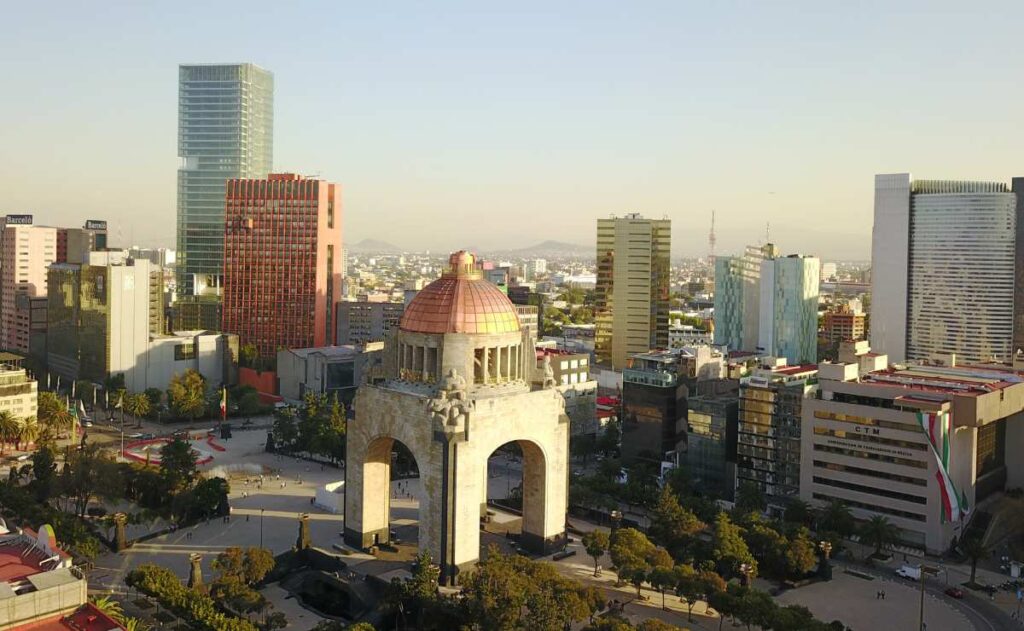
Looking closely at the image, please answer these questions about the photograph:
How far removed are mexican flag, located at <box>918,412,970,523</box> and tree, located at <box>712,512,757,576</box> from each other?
2037 cm

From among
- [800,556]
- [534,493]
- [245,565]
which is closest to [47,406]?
[245,565]

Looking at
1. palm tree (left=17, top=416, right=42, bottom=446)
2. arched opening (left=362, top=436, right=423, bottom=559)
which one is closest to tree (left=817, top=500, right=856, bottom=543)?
arched opening (left=362, top=436, right=423, bottom=559)

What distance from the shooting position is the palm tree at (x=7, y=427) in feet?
325

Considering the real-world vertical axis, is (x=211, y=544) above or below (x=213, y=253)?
below

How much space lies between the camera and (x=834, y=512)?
7131 centimetres

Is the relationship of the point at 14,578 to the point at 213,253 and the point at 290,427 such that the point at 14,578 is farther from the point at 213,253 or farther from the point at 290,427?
the point at 213,253

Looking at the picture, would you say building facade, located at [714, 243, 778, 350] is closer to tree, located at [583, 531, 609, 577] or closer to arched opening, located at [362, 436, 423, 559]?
tree, located at [583, 531, 609, 577]

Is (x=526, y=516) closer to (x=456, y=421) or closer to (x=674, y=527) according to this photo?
(x=456, y=421)

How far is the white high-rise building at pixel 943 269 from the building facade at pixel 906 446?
271 ft

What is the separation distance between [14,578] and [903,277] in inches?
6146

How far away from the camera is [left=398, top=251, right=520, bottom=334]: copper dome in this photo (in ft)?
183

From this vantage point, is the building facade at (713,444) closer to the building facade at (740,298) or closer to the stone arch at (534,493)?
the stone arch at (534,493)

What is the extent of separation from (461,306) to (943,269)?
131134 mm

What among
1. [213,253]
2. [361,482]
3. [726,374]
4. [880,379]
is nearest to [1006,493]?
[880,379]
